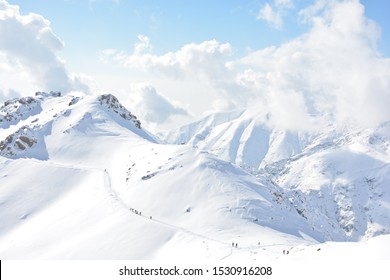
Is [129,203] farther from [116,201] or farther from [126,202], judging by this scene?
[116,201]

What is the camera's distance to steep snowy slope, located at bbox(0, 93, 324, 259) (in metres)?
69.8

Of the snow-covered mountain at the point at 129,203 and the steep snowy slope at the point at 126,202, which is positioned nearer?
the snow-covered mountain at the point at 129,203

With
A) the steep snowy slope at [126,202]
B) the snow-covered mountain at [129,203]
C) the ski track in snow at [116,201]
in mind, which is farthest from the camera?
the ski track in snow at [116,201]

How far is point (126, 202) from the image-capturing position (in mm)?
93562

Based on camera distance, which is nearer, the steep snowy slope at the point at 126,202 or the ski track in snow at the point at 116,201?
the steep snowy slope at the point at 126,202

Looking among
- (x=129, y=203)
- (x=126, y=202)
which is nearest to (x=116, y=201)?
(x=126, y=202)

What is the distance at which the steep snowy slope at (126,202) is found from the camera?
69.8m

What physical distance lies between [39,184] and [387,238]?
3747 inches

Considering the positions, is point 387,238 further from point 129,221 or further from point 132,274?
point 129,221

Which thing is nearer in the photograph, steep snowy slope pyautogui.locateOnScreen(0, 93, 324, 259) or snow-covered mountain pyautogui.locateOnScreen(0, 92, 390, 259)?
snow-covered mountain pyautogui.locateOnScreen(0, 92, 390, 259)

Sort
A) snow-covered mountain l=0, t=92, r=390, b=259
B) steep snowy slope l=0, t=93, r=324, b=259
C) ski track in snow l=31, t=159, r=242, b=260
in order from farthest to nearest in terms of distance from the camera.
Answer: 1. ski track in snow l=31, t=159, r=242, b=260
2. steep snowy slope l=0, t=93, r=324, b=259
3. snow-covered mountain l=0, t=92, r=390, b=259

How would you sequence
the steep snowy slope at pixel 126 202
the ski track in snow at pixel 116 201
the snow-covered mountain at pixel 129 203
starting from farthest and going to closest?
1. the ski track in snow at pixel 116 201
2. the steep snowy slope at pixel 126 202
3. the snow-covered mountain at pixel 129 203

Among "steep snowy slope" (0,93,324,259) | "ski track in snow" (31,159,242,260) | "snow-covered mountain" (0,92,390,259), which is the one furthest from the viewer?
"ski track in snow" (31,159,242,260)

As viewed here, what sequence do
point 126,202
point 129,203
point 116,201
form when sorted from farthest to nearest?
point 126,202
point 129,203
point 116,201
